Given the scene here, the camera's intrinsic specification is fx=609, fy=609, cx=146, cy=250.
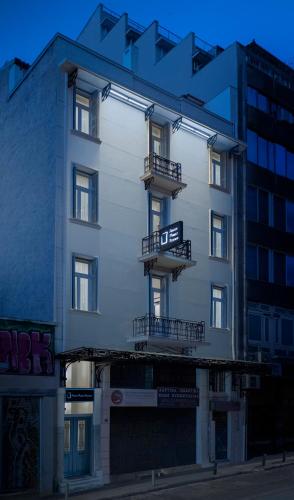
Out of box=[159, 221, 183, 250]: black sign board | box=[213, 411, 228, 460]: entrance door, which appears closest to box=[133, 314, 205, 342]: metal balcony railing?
box=[159, 221, 183, 250]: black sign board

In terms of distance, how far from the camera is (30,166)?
2533 cm

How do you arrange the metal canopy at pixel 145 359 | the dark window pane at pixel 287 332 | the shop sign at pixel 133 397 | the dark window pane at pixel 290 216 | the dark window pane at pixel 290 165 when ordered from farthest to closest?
the dark window pane at pixel 290 165 → the dark window pane at pixel 290 216 → the dark window pane at pixel 287 332 → the shop sign at pixel 133 397 → the metal canopy at pixel 145 359

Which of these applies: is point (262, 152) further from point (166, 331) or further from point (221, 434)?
point (221, 434)

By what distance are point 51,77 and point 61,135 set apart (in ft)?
8.84

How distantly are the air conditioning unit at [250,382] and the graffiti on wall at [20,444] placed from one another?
11589mm

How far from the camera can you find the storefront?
20266mm

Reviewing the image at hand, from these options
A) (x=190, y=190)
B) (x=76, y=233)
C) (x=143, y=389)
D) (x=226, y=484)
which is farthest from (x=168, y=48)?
(x=226, y=484)

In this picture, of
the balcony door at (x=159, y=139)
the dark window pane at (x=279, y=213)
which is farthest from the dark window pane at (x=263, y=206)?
the balcony door at (x=159, y=139)

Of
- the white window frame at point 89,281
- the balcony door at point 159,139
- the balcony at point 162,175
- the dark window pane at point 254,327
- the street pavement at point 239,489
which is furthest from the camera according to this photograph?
the dark window pane at point 254,327

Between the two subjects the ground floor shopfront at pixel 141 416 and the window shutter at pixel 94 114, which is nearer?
the ground floor shopfront at pixel 141 416

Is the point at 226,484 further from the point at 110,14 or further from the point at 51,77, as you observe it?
the point at 110,14

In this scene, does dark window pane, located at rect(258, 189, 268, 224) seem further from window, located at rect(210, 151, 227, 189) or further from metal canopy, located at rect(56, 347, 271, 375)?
metal canopy, located at rect(56, 347, 271, 375)

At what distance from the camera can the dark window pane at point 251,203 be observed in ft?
104

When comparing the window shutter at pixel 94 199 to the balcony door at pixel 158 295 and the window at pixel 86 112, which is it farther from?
the balcony door at pixel 158 295
